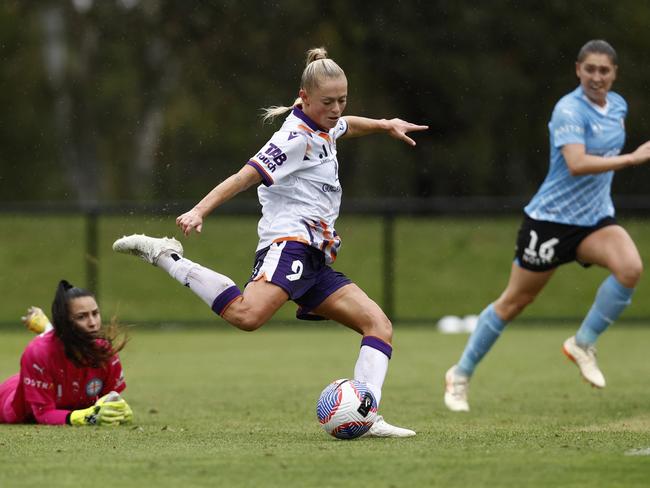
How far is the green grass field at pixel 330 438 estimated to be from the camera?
5.23 m

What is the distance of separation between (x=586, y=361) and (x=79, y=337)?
3.46m

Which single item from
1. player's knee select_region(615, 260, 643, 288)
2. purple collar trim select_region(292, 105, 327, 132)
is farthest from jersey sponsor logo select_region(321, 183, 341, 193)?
player's knee select_region(615, 260, 643, 288)

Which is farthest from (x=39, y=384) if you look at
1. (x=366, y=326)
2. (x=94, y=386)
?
(x=366, y=326)

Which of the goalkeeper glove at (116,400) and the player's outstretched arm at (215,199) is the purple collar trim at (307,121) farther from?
the goalkeeper glove at (116,400)

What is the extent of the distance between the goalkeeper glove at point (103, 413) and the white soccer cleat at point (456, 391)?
2.40 m

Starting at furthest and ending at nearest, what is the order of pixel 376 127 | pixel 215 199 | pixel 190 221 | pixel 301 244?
pixel 376 127, pixel 301 244, pixel 215 199, pixel 190 221

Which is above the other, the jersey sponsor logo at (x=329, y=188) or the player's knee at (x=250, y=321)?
the jersey sponsor logo at (x=329, y=188)

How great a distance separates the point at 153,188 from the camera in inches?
1193

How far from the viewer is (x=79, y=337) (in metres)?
7.64

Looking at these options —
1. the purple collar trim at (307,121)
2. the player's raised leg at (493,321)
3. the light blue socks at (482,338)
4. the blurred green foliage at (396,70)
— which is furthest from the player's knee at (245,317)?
the blurred green foliage at (396,70)

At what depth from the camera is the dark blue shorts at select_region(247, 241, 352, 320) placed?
6.69m

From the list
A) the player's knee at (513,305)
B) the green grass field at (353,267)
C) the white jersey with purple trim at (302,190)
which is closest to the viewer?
the white jersey with purple trim at (302,190)

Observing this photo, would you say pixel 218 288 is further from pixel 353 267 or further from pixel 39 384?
pixel 353 267

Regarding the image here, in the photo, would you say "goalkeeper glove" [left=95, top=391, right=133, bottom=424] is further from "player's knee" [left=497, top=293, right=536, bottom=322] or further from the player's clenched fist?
"player's knee" [left=497, top=293, right=536, bottom=322]
